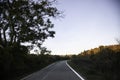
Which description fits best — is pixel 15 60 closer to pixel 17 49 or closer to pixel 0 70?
pixel 17 49

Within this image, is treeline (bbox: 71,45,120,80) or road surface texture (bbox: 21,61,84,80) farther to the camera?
road surface texture (bbox: 21,61,84,80)

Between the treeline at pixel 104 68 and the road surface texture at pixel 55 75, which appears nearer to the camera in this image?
the treeline at pixel 104 68

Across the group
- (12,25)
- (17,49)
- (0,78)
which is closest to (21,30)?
(12,25)

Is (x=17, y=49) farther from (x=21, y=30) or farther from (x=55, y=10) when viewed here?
(x=55, y=10)

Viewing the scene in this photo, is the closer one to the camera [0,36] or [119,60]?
[119,60]

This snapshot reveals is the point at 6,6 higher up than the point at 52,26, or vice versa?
the point at 6,6

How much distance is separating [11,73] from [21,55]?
3.17 metres

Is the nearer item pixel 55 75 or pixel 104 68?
pixel 55 75

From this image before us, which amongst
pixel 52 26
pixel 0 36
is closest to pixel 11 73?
pixel 0 36

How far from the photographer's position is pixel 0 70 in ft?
85.7

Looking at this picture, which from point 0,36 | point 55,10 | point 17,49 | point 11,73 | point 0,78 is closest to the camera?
point 0,78

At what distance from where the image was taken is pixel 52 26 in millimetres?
36219

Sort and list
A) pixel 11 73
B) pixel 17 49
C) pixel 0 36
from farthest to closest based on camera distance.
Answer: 1. pixel 0 36
2. pixel 17 49
3. pixel 11 73

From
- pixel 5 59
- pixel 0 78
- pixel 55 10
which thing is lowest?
pixel 0 78
